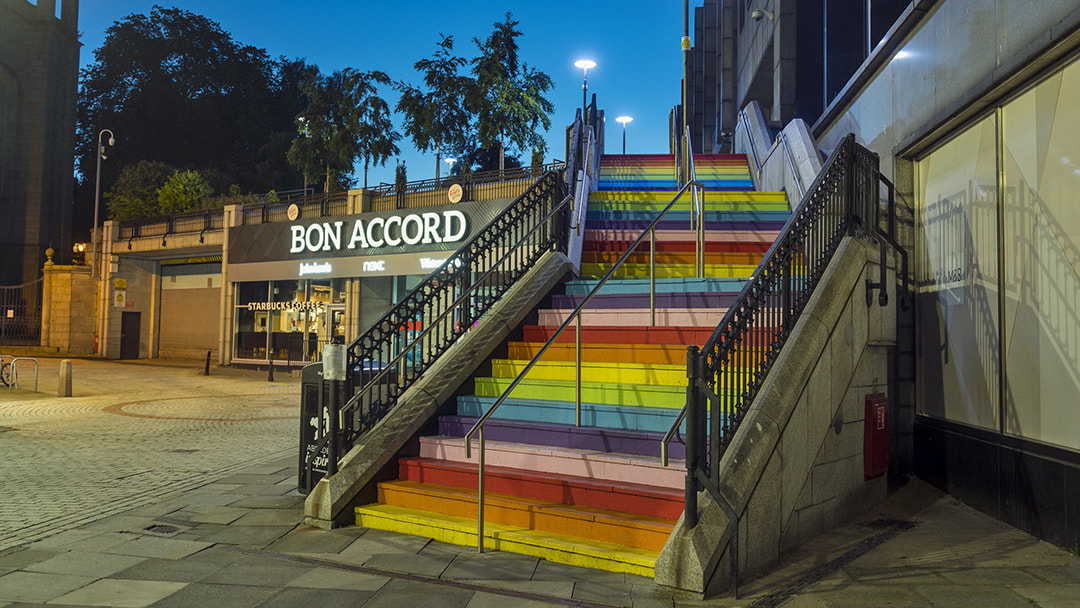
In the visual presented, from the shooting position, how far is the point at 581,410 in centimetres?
675

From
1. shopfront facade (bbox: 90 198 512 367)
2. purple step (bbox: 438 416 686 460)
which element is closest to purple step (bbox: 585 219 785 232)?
purple step (bbox: 438 416 686 460)

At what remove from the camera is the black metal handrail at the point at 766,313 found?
4.98m

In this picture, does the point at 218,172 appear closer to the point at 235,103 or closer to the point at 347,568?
the point at 235,103

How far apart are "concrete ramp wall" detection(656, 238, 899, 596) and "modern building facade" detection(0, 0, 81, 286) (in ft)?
183

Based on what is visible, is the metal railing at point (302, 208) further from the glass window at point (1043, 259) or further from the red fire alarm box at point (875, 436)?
the glass window at point (1043, 259)

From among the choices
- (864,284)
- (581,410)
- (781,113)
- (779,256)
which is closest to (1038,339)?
(864,284)

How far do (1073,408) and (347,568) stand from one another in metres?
5.61

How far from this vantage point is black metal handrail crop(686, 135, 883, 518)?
4.98 m

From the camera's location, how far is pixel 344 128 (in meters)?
33.8

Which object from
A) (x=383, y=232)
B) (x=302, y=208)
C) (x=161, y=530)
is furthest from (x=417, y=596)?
(x=302, y=208)

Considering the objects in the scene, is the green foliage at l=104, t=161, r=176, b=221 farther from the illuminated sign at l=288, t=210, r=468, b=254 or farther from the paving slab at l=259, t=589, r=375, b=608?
the paving slab at l=259, t=589, r=375, b=608

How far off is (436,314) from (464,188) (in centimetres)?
1703

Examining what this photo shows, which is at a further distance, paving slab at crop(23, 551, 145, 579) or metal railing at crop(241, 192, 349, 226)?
metal railing at crop(241, 192, 349, 226)

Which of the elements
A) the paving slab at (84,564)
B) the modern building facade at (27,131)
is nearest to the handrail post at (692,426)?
the paving slab at (84,564)
